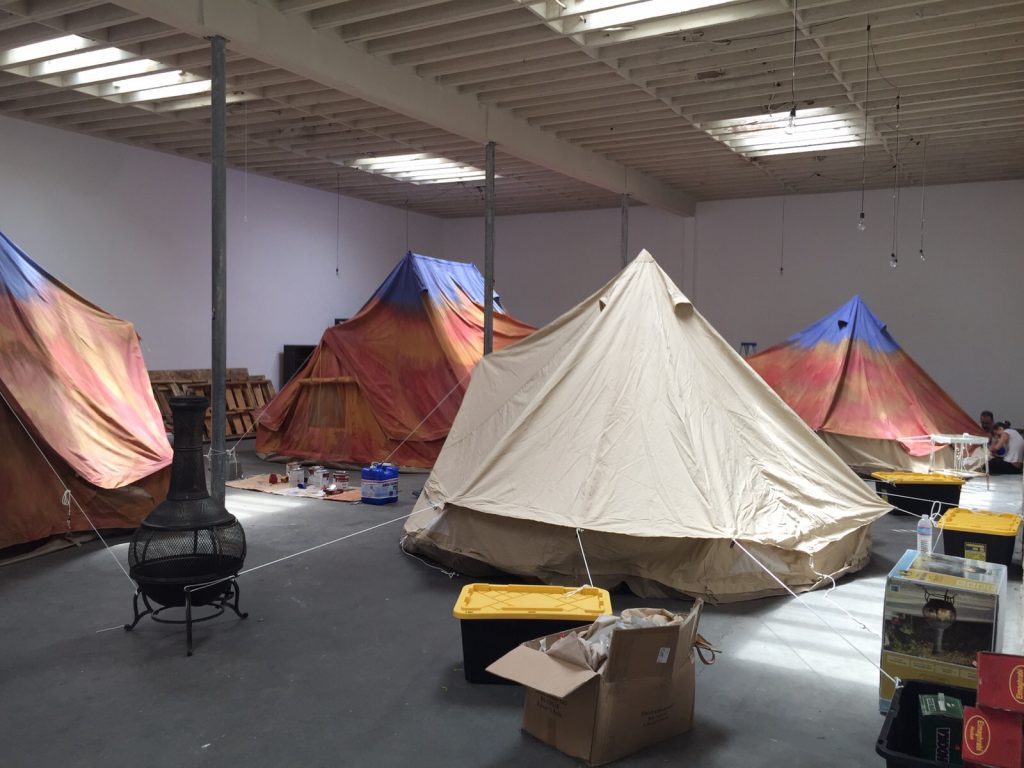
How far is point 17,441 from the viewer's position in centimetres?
525

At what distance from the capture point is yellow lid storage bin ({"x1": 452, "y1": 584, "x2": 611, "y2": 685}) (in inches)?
131

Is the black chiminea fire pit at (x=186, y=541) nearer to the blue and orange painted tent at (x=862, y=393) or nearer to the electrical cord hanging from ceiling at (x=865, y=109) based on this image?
the electrical cord hanging from ceiling at (x=865, y=109)

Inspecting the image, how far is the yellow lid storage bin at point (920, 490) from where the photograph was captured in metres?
6.61

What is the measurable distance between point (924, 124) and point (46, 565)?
8584 mm

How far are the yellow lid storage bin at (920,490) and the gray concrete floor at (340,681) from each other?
1683 mm

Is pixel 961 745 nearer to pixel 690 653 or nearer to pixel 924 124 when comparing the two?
pixel 690 653

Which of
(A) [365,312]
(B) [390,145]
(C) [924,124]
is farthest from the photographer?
(B) [390,145]

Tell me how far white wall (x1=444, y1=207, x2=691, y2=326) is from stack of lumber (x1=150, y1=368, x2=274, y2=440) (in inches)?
190

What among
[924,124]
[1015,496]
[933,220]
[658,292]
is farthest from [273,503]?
[933,220]

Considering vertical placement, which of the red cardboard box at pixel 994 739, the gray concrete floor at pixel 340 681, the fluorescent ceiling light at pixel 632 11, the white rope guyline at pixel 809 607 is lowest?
the gray concrete floor at pixel 340 681

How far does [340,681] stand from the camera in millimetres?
3482

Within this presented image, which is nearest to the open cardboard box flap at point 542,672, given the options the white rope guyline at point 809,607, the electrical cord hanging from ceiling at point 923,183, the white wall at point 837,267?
the white rope guyline at point 809,607

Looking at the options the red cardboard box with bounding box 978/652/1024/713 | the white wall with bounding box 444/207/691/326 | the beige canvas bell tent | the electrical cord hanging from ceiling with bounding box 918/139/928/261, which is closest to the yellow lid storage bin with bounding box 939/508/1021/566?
the beige canvas bell tent

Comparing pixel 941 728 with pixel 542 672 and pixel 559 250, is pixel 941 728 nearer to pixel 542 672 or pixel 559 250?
pixel 542 672
